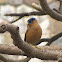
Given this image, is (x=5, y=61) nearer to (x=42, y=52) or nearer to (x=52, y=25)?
(x=42, y=52)

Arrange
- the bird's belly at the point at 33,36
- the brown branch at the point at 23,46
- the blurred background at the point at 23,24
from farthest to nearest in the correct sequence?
the blurred background at the point at 23,24 < the bird's belly at the point at 33,36 < the brown branch at the point at 23,46

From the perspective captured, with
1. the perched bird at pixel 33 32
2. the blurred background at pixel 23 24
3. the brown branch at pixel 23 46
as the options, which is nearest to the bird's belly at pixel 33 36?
the perched bird at pixel 33 32

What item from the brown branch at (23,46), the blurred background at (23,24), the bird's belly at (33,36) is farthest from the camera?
the blurred background at (23,24)

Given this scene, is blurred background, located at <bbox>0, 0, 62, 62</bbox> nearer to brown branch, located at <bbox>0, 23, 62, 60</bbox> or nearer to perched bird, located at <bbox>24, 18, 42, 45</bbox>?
perched bird, located at <bbox>24, 18, 42, 45</bbox>

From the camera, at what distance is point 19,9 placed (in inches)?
95.1

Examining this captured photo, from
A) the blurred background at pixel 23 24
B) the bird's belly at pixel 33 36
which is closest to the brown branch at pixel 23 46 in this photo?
the bird's belly at pixel 33 36

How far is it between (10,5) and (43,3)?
5.35 ft

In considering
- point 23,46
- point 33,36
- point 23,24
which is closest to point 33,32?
point 33,36

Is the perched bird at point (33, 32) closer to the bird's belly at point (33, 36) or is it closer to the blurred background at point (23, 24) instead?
the bird's belly at point (33, 36)

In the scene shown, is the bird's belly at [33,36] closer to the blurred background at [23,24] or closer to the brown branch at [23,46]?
the brown branch at [23,46]

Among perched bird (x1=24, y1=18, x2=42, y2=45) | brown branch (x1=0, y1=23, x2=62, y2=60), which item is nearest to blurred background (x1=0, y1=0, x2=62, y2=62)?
perched bird (x1=24, y1=18, x2=42, y2=45)

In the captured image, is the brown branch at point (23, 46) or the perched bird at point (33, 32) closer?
the brown branch at point (23, 46)

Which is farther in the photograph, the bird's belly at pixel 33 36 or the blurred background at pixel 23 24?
the blurred background at pixel 23 24

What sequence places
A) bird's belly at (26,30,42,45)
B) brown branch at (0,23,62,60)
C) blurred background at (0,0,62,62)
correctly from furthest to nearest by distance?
blurred background at (0,0,62,62) → bird's belly at (26,30,42,45) → brown branch at (0,23,62,60)
